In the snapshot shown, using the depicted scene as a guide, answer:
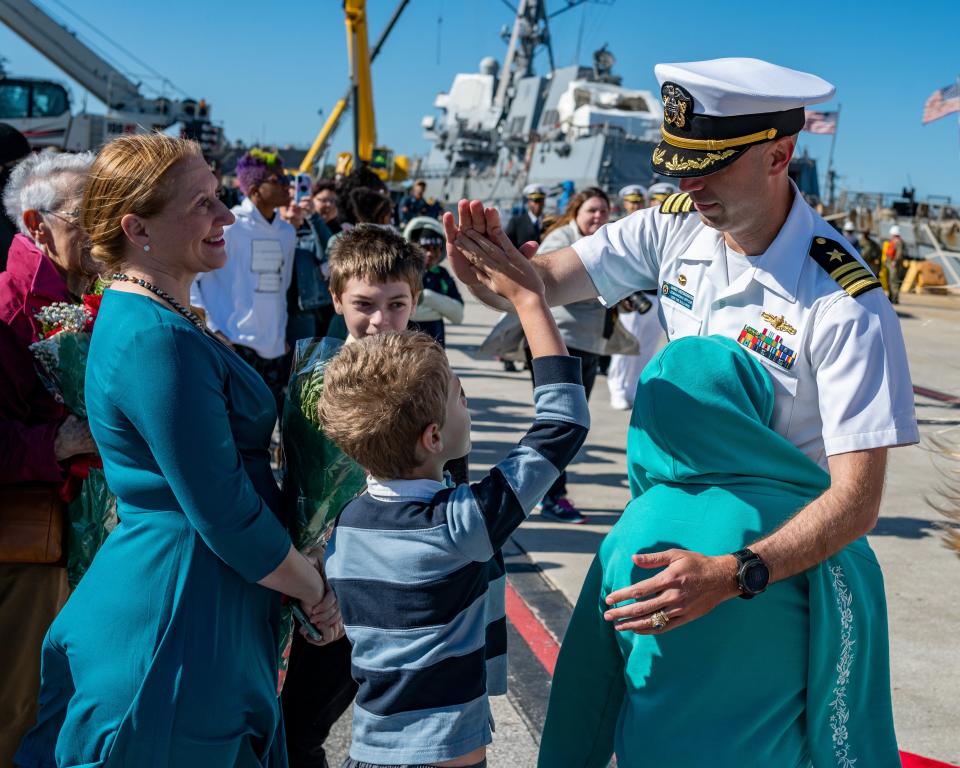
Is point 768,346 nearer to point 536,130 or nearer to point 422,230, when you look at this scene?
point 422,230

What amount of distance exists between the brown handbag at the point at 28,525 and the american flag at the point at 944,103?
2.71m

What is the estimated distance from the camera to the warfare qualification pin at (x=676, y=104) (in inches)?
76.6

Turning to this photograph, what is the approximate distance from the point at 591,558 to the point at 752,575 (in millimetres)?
3303

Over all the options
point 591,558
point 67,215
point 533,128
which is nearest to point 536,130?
point 533,128

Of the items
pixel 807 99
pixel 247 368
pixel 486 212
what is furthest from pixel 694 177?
pixel 247 368

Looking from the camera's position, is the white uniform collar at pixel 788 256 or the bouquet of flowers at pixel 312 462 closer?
the white uniform collar at pixel 788 256

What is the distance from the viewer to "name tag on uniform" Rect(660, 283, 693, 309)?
2.13 metres

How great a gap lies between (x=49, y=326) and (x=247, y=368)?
32.5 inches

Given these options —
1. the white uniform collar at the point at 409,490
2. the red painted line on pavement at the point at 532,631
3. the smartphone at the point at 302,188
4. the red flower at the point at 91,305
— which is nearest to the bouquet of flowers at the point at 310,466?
the white uniform collar at the point at 409,490

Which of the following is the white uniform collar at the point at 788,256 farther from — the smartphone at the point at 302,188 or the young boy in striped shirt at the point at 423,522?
the smartphone at the point at 302,188

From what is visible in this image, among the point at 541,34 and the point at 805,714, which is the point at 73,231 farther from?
the point at 541,34

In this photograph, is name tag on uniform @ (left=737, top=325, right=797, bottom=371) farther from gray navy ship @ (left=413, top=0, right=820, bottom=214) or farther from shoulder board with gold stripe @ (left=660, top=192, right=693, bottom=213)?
gray navy ship @ (left=413, top=0, right=820, bottom=214)

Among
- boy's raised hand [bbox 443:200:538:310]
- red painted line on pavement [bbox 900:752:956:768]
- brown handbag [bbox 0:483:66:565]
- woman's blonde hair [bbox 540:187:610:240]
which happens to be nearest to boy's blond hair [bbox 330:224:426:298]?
Answer: boy's raised hand [bbox 443:200:538:310]

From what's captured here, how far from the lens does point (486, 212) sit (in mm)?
1969
